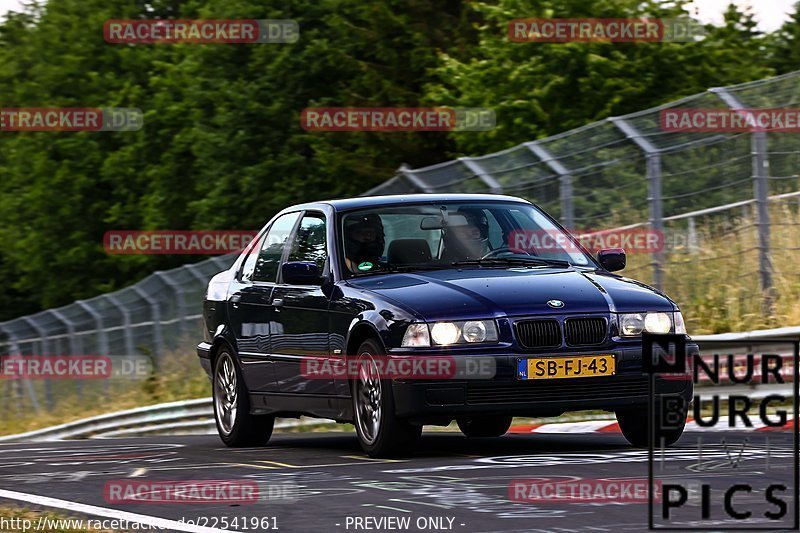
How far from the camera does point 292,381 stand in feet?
38.2

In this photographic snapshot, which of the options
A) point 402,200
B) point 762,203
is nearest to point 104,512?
point 402,200

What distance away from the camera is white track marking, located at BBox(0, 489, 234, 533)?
708cm

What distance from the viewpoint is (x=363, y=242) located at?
36.6 feet

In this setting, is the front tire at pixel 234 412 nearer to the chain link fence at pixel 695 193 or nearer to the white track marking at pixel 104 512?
the white track marking at pixel 104 512

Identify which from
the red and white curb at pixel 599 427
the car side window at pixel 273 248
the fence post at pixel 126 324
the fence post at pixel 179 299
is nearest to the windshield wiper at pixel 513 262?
the red and white curb at pixel 599 427

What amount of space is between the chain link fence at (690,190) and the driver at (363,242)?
15.0ft

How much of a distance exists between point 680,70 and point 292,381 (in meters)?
30.6

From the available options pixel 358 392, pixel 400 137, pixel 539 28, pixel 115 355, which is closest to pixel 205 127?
pixel 400 137

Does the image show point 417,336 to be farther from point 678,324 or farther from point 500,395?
point 678,324

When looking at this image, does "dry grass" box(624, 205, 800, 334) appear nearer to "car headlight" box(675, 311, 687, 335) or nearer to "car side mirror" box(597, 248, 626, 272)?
"car side mirror" box(597, 248, 626, 272)

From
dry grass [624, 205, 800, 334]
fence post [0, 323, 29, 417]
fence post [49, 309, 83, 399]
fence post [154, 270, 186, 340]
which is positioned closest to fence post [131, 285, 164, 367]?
fence post [154, 270, 186, 340]

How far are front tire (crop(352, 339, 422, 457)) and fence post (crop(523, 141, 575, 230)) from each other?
20.5ft

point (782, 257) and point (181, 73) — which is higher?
point (181, 73)

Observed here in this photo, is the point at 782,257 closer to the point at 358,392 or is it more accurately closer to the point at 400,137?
the point at 358,392
